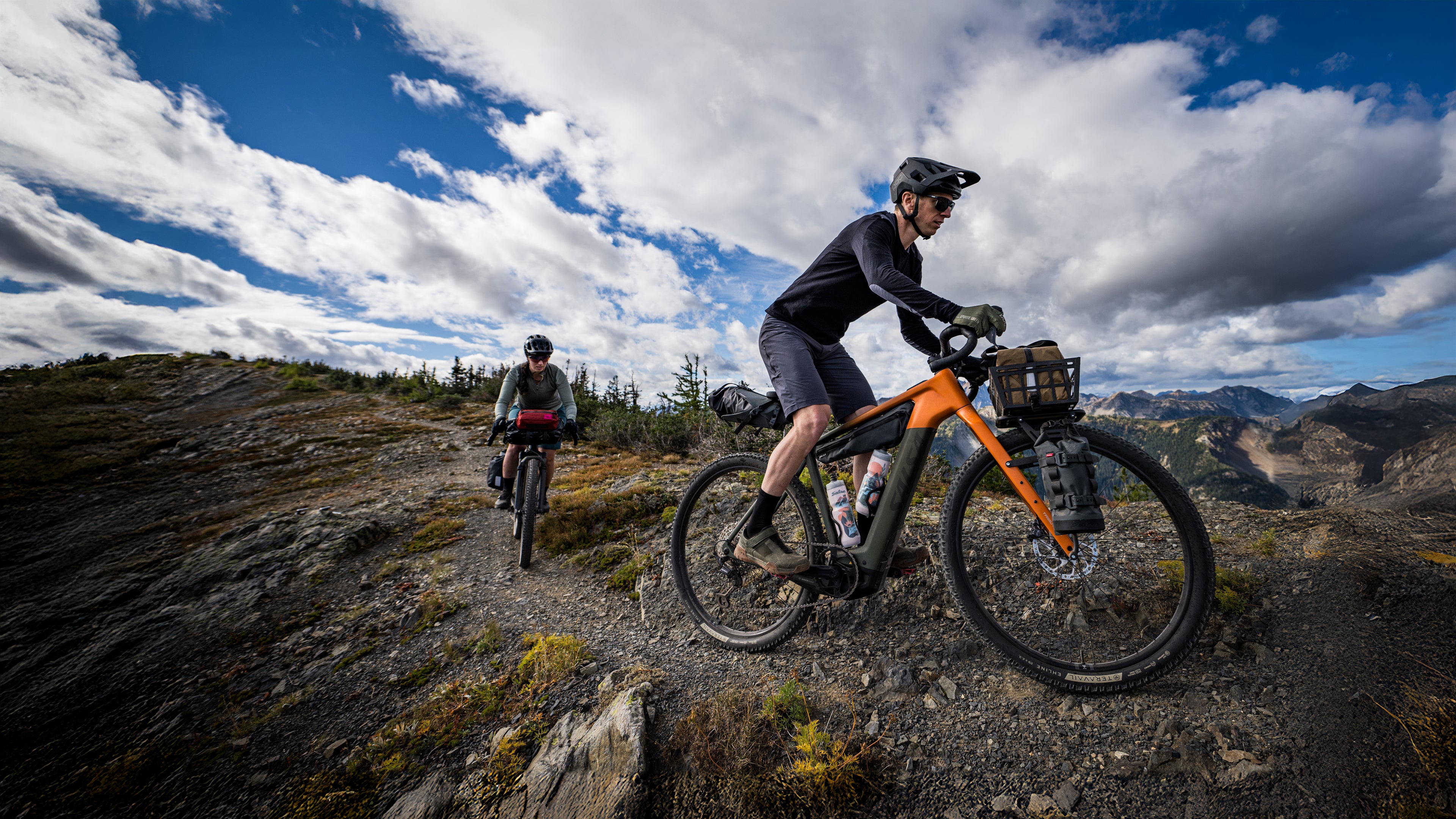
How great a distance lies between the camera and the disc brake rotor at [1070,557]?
9.20ft

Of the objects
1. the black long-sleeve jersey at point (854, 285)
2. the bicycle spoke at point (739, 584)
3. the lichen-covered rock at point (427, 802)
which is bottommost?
the lichen-covered rock at point (427, 802)

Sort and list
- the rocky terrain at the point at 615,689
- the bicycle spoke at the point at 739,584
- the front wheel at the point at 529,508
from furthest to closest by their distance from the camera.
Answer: the front wheel at the point at 529,508 → the bicycle spoke at the point at 739,584 → the rocky terrain at the point at 615,689

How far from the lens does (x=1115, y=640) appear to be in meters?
2.96

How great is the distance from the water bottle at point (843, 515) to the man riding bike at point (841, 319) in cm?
23

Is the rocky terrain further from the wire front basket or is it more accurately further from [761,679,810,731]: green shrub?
the wire front basket

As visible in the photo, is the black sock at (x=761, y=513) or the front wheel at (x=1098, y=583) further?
the black sock at (x=761, y=513)

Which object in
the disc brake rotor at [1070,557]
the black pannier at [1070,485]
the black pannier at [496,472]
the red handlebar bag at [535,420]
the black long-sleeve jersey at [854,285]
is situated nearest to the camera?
the black pannier at [1070,485]

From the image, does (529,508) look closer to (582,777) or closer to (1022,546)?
(582,777)

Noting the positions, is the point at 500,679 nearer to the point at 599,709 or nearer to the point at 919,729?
the point at 599,709

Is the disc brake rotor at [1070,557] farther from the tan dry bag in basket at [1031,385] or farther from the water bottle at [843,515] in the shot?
the water bottle at [843,515]

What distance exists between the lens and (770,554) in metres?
3.60

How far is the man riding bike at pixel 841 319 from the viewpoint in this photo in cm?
327

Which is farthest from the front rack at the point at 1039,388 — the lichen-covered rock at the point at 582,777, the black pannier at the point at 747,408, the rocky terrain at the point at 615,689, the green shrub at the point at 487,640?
the green shrub at the point at 487,640

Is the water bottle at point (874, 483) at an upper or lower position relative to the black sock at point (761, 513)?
upper
